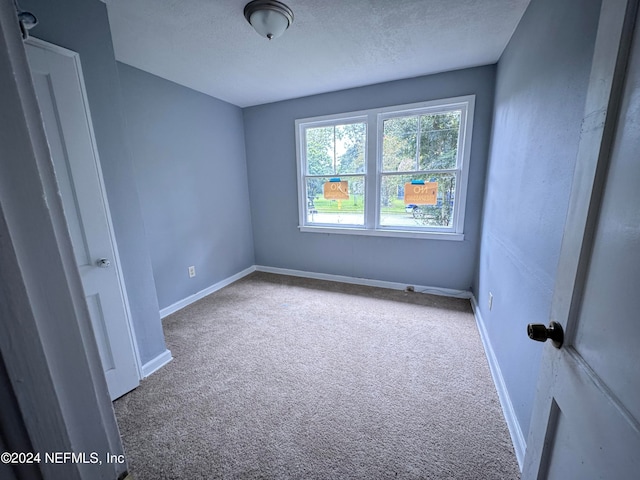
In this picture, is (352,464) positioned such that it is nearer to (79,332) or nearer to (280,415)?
(280,415)

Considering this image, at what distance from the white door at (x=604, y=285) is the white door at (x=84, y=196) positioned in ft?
5.85

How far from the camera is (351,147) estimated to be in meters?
3.12

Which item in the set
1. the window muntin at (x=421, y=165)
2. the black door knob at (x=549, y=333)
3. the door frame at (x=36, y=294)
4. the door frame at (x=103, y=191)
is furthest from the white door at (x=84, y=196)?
the window muntin at (x=421, y=165)

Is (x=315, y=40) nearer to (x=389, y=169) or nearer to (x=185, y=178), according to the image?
(x=389, y=169)

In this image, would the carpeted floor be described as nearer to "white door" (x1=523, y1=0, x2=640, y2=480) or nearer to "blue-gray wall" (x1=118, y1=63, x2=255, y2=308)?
"blue-gray wall" (x1=118, y1=63, x2=255, y2=308)

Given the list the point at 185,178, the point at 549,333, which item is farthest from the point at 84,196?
the point at 549,333

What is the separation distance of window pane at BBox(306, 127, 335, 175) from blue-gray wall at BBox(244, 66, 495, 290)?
20 centimetres

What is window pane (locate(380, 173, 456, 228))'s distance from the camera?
9.20 ft

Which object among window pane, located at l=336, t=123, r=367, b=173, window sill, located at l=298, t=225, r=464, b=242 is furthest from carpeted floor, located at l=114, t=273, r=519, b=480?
window pane, located at l=336, t=123, r=367, b=173

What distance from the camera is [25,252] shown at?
292mm

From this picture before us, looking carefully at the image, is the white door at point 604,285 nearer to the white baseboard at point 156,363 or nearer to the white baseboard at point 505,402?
the white baseboard at point 505,402

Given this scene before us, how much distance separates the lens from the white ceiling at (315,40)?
1.57 m

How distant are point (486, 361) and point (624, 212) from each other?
184 cm

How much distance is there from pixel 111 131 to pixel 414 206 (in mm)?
2780
